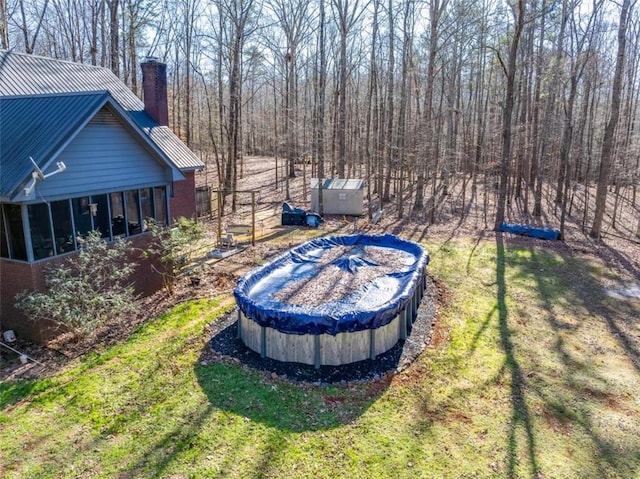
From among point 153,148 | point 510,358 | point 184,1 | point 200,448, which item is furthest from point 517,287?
point 184,1

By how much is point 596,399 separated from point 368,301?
3.87m

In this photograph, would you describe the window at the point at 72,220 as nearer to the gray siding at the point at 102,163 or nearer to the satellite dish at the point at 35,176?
the gray siding at the point at 102,163

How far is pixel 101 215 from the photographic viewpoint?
32.8 ft

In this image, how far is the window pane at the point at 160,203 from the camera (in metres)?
11.5

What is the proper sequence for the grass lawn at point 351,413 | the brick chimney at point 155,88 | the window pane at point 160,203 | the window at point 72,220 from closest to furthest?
the grass lawn at point 351,413
the window at point 72,220
the window pane at point 160,203
the brick chimney at point 155,88

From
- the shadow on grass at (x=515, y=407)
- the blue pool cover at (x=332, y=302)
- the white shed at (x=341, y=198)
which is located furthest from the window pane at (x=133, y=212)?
the white shed at (x=341, y=198)

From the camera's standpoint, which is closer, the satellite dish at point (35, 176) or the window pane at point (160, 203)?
the satellite dish at point (35, 176)

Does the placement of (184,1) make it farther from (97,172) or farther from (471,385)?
(471,385)

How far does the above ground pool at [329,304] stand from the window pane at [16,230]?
4283 millimetres

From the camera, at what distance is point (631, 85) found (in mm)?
31047

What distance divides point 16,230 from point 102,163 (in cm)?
223

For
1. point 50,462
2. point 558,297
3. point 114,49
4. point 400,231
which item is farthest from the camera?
point 114,49

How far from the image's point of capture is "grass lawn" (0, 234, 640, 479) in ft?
17.2

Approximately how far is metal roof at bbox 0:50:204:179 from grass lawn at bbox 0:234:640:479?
6.51m
